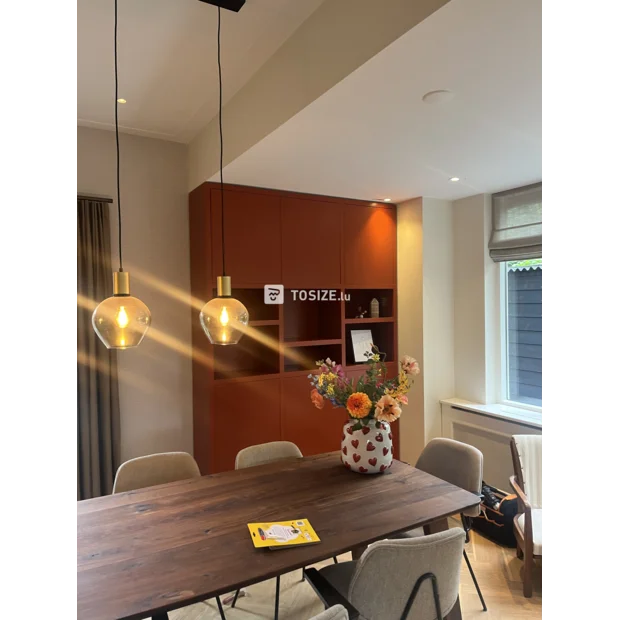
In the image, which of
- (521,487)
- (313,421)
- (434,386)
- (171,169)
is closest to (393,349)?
(434,386)

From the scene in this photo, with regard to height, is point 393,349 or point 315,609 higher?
point 393,349

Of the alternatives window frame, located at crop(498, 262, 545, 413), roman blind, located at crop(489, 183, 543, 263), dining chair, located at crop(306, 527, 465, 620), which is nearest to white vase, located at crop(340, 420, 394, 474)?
dining chair, located at crop(306, 527, 465, 620)

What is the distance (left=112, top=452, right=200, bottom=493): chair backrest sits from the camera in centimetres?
228

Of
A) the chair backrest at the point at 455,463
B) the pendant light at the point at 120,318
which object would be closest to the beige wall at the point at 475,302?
the chair backrest at the point at 455,463

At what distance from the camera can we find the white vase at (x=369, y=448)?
224 cm

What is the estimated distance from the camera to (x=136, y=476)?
7.58ft

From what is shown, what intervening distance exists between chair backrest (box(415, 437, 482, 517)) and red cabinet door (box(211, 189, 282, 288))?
5.38 feet

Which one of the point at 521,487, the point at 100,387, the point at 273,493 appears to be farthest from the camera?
the point at 100,387

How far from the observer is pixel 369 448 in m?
2.24

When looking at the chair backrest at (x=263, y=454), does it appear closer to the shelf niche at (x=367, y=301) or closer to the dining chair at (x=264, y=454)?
the dining chair at (x=264, y=454)

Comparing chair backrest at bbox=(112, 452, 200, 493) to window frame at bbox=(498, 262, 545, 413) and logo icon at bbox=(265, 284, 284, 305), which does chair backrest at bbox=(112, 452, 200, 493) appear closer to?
logo icon at bbox=(265, 284, 284, 305)
